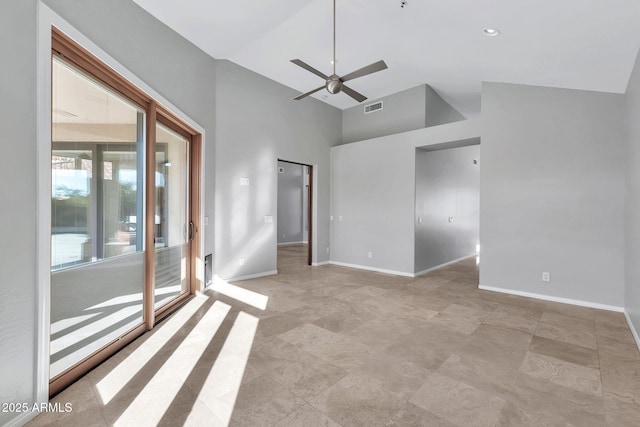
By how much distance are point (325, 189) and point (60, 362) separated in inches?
222

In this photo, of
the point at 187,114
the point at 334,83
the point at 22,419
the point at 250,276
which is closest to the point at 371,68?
the point at 334,83

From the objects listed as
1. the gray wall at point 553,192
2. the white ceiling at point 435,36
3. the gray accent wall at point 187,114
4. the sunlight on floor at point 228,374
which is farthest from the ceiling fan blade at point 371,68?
the sunlight on floor at point 228,374

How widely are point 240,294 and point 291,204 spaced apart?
6792 mm

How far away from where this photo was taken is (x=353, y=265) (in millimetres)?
6910

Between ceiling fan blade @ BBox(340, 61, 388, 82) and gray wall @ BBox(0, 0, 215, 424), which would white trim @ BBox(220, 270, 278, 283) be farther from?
ceiling fan blade @ BBox(340, 61, 388, 82)

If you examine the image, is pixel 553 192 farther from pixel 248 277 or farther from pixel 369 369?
pixel 248 277

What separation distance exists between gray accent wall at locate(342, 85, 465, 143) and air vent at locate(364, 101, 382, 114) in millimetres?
58

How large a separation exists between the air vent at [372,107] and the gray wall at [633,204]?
4151 mm

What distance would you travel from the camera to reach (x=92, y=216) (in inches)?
97.9

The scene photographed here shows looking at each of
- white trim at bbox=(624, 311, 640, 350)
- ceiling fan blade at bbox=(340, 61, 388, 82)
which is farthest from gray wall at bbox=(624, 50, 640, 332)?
ceiling fan blade at bbox=(340, 61, 388, 82)

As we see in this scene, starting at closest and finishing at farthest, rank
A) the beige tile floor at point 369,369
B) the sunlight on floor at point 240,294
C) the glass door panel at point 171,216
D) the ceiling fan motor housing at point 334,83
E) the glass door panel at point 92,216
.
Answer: the beige tile floor at point 369,369
the glass door panel at point 92,216
the ceiling fan motor housing at point 334,83
the glass door panel at point 171,216
the sunlight on floor at point 240,294

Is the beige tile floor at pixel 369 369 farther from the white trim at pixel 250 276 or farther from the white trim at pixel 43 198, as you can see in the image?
the white trim at pixel 250 276

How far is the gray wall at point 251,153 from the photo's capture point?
523cm

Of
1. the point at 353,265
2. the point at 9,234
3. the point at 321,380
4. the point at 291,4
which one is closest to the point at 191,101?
the point at 291,4
